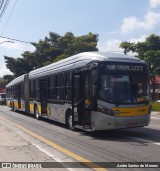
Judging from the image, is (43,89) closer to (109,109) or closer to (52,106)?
(52,106)

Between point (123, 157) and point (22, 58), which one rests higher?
point (22, 58)

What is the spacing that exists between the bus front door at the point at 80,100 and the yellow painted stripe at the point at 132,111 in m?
1.23

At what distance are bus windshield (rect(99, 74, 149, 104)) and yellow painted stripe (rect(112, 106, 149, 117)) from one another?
24 centimetres

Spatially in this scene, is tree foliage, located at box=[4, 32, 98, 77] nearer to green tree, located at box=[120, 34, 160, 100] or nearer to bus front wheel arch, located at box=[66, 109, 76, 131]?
green tree, located at box=[120, 34, 160, 100]

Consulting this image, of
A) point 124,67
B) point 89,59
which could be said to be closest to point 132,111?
point 124,67

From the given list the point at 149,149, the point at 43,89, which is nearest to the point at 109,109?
the point at 149,149

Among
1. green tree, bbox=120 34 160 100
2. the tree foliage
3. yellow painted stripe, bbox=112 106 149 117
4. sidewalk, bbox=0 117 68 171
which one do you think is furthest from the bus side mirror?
the tree foliage

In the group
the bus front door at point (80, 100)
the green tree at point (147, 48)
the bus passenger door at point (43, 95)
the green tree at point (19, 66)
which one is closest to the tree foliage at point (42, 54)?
the green tree at point (19, 66)

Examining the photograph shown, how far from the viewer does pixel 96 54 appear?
13.4m

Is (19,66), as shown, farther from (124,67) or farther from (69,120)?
(124,67)

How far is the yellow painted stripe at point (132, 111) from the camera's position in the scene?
1236 centimetres

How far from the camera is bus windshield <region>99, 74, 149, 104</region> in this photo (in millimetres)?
12445

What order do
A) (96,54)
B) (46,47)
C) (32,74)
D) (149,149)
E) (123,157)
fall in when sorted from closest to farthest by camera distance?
(123,157) → (149,149) → (96,54) → (32,74) → (46,47)

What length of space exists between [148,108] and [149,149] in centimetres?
303
